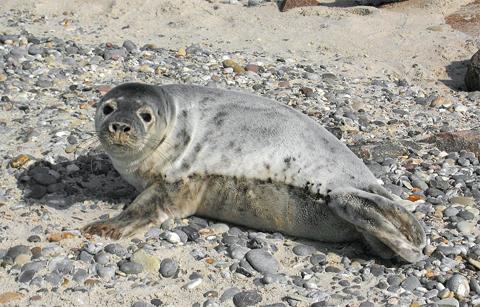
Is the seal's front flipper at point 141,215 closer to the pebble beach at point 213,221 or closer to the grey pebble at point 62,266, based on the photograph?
the pebble beach at point 213,221

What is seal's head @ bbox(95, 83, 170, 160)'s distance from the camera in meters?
4.49

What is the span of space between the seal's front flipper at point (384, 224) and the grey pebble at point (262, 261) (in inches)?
18.6

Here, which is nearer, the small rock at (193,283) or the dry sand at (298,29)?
the small rock at (193,283)

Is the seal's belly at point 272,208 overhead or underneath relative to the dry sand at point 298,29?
underneath

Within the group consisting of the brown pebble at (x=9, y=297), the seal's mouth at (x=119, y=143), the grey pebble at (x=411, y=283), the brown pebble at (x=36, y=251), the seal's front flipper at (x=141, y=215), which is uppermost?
the seal's mouth at (x=119, y=143)

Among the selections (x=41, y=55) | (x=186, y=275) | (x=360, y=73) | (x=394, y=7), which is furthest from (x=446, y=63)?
(x=186, y=275)

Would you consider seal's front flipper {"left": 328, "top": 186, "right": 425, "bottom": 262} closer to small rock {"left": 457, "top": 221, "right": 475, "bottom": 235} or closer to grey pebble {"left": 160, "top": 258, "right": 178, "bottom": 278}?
small rock {"left": 457, "top": 221, "right": 475, "bottom": 235}

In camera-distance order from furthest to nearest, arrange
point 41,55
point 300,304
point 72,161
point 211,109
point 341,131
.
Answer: point 41,55 → point 341,131 → point 72,161 → point 211,109 → point 300,304

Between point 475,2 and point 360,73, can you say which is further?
point 475,2

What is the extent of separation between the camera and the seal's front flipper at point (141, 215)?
4535 mm

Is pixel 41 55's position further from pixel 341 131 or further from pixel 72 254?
pixel 72 254

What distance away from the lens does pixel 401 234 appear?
167 inches

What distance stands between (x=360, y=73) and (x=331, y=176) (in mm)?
3712

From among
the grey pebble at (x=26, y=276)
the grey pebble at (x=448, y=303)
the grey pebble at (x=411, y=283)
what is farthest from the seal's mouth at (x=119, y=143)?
the grey pebble at (x=448, y=303)
